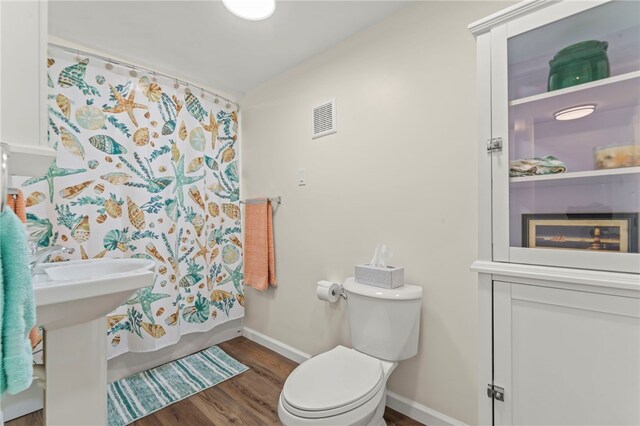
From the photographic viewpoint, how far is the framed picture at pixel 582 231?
88 cm

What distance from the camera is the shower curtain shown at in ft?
5.54

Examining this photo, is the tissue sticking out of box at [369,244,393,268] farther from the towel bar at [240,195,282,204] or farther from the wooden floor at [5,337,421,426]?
the towel bar at [240,195,282,204]

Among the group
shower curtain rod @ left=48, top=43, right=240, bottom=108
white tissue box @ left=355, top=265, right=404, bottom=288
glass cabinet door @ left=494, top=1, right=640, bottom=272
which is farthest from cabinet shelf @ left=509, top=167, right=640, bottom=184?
shower curtain rod @ left=48, top=43, right=240, bottom=108

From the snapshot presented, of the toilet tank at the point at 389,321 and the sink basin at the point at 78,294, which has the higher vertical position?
the sink basin at the point at 78,294

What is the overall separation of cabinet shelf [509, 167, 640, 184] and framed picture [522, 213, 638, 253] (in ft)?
0.38

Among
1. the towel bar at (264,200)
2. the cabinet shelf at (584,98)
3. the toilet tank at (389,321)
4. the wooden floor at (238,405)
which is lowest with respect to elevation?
the wooden floor at (238,405)

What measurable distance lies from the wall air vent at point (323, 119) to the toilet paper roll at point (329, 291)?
0.98 metres

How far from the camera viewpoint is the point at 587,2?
36.1 inches

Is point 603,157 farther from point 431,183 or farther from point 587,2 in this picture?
point 431,183

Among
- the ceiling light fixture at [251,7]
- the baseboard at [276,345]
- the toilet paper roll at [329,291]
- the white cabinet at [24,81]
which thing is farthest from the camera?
the baseboard at [276,345]

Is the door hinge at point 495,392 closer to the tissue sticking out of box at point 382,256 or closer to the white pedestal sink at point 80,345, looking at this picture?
the tissue sticking out of box at point 382,256

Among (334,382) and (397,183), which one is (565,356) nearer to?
(334,382)

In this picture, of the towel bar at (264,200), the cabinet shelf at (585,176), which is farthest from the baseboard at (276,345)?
the cabinet shelf at (585,176)

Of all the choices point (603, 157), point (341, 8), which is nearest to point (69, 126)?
point (341, 8)
